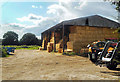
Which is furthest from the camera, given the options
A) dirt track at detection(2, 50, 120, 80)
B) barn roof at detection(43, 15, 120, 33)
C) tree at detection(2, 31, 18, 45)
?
tree at detection(2, 31, 18, 45)

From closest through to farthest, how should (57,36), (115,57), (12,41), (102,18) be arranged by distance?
1. (115,57)
2. (102,18)
3. (57,36)
4. (12,41)

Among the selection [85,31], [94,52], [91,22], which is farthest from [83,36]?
[94,52]

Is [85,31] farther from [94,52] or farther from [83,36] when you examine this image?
[94,52]

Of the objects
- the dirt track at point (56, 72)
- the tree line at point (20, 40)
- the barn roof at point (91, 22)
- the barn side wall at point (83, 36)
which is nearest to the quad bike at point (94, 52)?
the dirt track at point (56, 72)

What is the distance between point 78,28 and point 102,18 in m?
4.71

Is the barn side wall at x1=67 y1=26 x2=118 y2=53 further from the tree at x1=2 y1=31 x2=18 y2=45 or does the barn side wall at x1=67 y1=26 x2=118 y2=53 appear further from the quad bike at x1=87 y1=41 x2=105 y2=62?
the tree at x1=2 y1=31 x2=18 y2=45

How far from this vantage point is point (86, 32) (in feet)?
54.0

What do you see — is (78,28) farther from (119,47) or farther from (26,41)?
(26,41)

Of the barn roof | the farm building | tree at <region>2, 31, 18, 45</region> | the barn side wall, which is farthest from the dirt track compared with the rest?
tree at <region>2, 31, 18, 45</region>

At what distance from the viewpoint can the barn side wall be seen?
15755 mm

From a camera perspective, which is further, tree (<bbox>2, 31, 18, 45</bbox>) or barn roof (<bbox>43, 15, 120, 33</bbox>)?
tree (<bbox>2, 31, 18, 45</bbox>)

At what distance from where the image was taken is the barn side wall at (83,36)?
15.8 m

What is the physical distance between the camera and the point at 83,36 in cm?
1627

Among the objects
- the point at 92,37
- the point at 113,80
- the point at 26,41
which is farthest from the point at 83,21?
the point at 26,41
